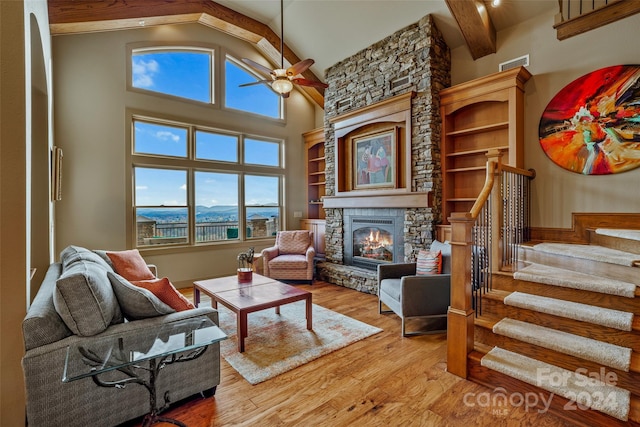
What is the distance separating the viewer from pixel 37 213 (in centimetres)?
285

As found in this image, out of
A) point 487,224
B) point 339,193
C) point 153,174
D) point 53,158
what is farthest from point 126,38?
point 487,224

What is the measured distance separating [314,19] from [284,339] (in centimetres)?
522

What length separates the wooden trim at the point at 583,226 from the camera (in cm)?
334

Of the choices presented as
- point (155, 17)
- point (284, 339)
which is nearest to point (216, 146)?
point (155, 17)

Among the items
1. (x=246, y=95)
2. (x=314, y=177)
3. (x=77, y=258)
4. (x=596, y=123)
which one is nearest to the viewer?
(x=77, y=258)

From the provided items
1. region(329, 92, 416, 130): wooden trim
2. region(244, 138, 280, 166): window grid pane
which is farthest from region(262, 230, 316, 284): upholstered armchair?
region(329, 92, 416, 130): wooden trim

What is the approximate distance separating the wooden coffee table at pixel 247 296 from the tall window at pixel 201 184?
2.14m

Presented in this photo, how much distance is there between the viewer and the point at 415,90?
462cm

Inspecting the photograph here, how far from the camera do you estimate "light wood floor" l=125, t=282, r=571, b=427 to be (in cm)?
201

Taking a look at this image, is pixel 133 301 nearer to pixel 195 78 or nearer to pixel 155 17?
pixel 155 17

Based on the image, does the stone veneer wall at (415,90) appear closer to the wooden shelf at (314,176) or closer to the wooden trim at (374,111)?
the wooden trim at (374,111)

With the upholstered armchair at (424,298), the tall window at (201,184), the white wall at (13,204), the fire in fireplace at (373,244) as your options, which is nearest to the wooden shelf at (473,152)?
the fire in fireplace at (373,244)

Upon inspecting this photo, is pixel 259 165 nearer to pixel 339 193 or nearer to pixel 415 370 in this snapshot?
pixel 339 193

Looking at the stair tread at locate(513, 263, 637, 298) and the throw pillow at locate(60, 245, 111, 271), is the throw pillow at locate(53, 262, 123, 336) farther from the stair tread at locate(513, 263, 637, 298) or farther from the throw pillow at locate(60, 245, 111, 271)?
the stair tread at locate(513, 263, 637, 298)
